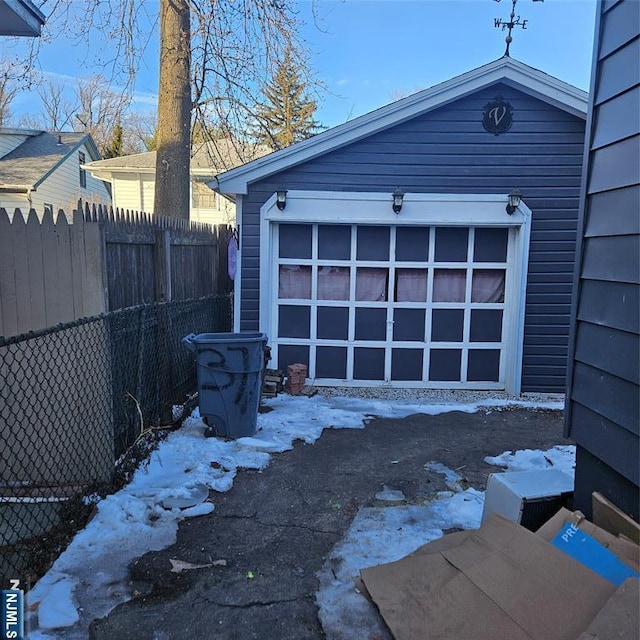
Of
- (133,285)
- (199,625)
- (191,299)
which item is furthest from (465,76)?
(199,625)

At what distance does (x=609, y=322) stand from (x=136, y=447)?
3587 mm

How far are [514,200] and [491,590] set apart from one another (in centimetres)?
534

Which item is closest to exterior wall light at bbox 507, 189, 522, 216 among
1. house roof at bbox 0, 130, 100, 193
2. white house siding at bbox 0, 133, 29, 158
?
house roof at bbox 0, 130, 100, 193

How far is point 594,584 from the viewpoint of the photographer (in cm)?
201

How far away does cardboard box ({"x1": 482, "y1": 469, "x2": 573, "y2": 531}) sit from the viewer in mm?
2734

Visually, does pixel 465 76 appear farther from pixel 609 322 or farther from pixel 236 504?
pixel 236 504

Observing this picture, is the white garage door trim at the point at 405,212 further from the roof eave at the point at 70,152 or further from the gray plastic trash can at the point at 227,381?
the roof eave at the point at 70,152

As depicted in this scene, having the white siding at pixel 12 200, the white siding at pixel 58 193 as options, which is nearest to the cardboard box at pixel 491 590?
the white siding at pixel 58 193

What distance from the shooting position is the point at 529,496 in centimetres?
273

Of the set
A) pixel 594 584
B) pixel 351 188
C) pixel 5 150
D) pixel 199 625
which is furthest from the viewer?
pixel 5 150

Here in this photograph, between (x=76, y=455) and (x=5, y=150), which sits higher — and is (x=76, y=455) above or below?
below

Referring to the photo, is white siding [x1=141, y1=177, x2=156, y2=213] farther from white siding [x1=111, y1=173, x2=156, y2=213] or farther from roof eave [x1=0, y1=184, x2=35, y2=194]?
roof eave [x1=0, y1=184, x2=35, y2=194]

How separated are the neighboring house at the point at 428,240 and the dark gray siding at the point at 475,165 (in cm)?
2

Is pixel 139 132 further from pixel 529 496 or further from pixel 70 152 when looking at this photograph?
pixel 529 496
